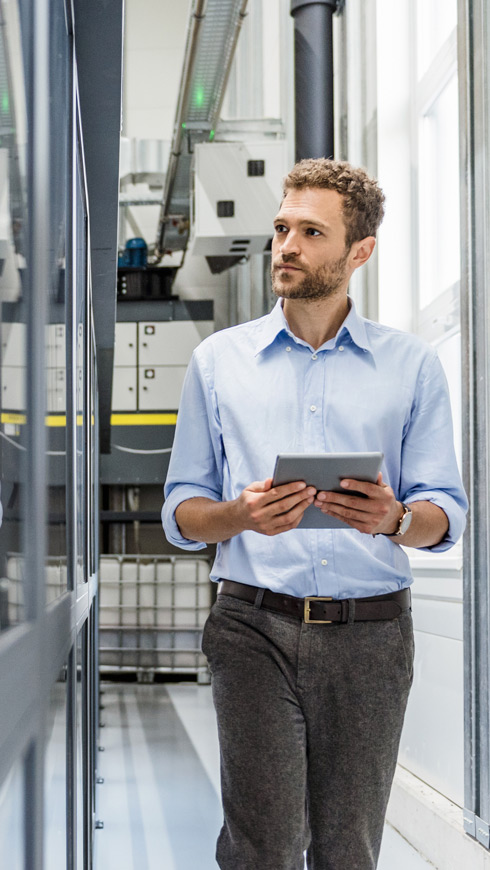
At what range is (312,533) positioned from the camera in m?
1.51

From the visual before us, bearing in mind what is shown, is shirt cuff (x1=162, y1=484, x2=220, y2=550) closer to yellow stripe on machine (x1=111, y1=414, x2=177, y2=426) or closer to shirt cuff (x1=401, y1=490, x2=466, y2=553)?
shirt cuff (x1=401, y1=490, x2=466, y2=553)

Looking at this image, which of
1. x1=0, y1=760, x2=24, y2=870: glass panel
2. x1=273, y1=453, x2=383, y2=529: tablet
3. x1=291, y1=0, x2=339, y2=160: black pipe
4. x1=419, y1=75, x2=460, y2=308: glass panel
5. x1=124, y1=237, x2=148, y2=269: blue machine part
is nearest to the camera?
x1=0, y1=760, x2=24, y2=870: glass panel

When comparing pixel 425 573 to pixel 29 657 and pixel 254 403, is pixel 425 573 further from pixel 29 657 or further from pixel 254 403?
pixel 29 657

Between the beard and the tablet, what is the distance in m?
0.40

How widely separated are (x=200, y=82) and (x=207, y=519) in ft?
15.2

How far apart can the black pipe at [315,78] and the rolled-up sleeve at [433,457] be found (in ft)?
9.07

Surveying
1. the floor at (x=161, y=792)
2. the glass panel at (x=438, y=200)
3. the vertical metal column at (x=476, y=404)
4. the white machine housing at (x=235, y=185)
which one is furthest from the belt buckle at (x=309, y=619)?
the white machine housing at (x=235, y=185)

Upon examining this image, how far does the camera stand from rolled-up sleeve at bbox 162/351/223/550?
5.16 feet

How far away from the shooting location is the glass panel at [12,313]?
0.51 meters

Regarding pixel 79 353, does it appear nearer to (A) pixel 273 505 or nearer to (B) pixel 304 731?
(A) pixel 273 505

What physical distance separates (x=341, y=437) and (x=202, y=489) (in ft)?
0.84

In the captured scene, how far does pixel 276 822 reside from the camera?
56.2 inches

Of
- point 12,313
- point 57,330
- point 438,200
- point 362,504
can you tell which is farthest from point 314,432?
point 438,200

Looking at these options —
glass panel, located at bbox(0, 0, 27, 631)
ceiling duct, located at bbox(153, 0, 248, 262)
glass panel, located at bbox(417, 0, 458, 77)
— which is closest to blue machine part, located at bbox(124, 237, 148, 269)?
ceiling duct, located at bbox(153, 0, 248, 262)
